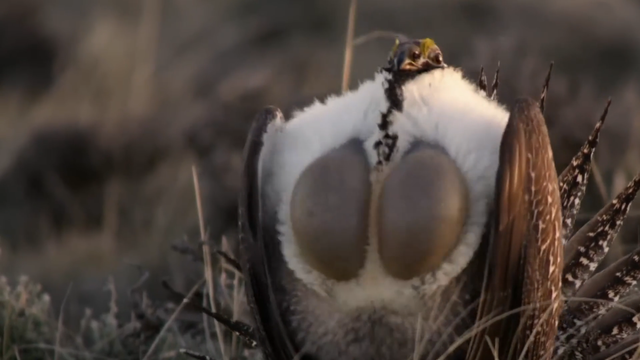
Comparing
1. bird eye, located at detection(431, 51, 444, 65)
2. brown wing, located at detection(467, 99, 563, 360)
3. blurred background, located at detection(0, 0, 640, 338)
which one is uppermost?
bird eye, located at detection(431, 51, 444, 65)

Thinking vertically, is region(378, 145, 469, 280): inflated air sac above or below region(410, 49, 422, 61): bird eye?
below

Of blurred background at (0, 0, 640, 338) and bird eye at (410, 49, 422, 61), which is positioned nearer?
bird eye at (410, 49, 422, 61)

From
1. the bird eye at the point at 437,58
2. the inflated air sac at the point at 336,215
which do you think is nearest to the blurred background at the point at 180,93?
the bird eye at the point at 437,58

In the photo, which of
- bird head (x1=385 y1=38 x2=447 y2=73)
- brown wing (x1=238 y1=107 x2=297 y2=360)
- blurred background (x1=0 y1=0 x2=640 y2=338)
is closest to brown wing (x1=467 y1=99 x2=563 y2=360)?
bird head (x1=385 y1=38 x2=447 y2=73)

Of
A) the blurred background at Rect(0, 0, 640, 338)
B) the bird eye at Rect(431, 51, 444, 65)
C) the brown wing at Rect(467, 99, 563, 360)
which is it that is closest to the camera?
the brown wing at Rect(467, 99, 563, 360)

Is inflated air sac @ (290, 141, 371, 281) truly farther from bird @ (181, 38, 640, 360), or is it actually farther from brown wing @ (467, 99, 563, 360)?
brown wing @ (467, 99, 563, 360)

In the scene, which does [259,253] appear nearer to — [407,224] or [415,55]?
[407,224]

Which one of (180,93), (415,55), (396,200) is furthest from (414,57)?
(180,93)

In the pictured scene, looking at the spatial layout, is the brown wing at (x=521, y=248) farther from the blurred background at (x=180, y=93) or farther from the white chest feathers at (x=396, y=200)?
the blurred background at (x=180, y=93)
